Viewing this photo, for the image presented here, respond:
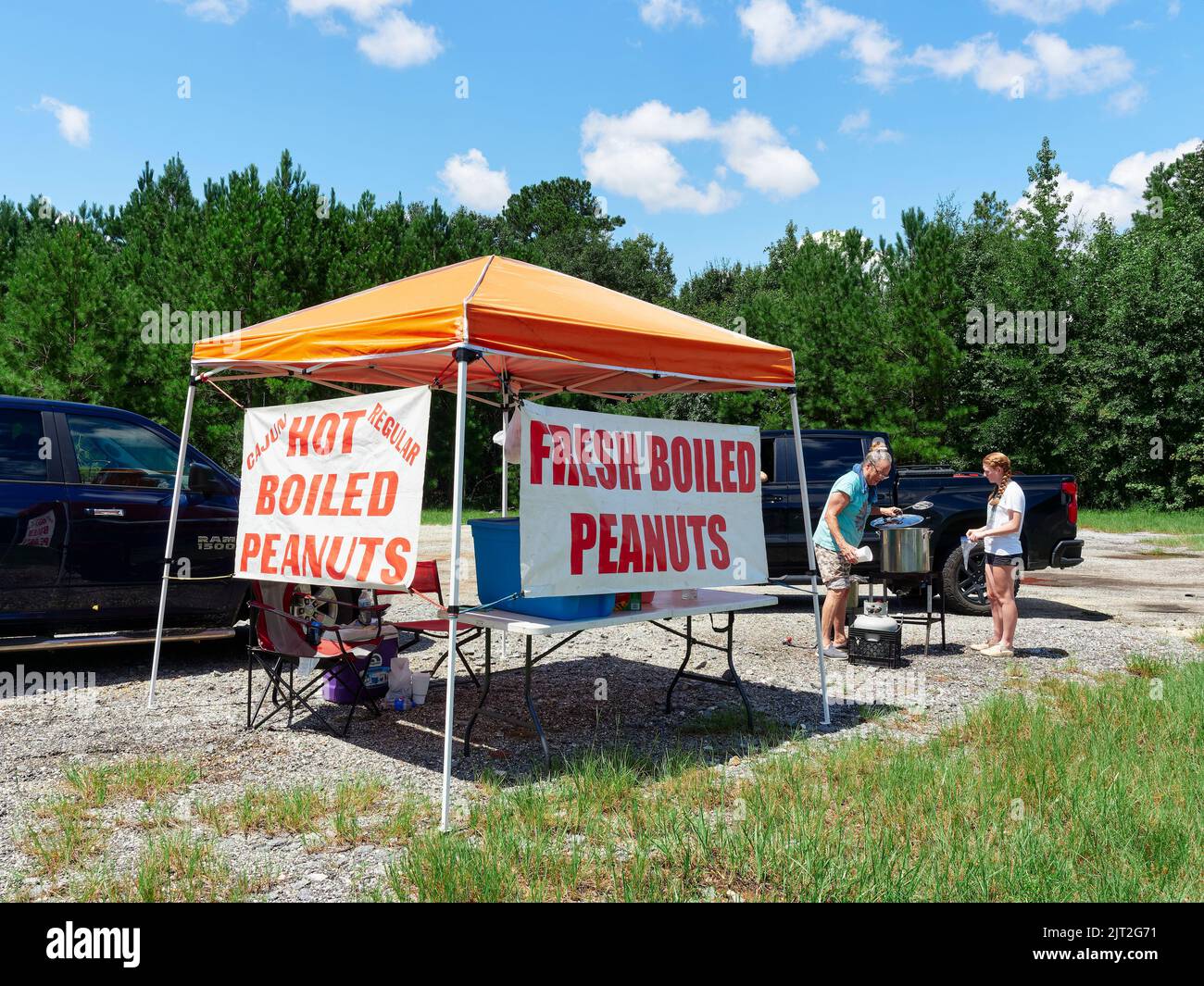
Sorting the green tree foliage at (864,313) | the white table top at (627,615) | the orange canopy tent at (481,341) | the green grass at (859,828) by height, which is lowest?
the green grass at (859,828)

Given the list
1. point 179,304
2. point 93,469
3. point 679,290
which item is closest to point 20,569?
point 93,469

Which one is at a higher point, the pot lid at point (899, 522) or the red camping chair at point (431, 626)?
the pot lid at point (899, 522)

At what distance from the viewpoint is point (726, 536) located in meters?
6.25

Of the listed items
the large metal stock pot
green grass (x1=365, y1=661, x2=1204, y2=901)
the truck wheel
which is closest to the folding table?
green grass (x1=365, y1=661, x2=1204, y2=901)

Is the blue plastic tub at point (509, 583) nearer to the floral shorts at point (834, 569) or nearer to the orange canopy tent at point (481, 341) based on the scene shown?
the orange canopy tent at point (481, 341)

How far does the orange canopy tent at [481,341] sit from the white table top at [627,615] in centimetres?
28

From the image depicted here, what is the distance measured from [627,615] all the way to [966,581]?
6.70m

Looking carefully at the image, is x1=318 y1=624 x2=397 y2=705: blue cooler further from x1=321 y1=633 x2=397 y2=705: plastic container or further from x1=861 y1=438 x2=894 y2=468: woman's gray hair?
x1=861 y1=438 x2=894 y2=468: woman's gray hair

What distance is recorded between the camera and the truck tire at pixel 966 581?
11.0 m

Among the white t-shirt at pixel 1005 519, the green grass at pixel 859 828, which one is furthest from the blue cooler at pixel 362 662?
the white t-shirt at pixel 1005 519

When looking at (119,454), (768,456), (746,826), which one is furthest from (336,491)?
A: (768,456)

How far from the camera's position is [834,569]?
851 cm

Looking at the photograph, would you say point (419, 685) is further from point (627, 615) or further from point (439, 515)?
point (439, 515)
